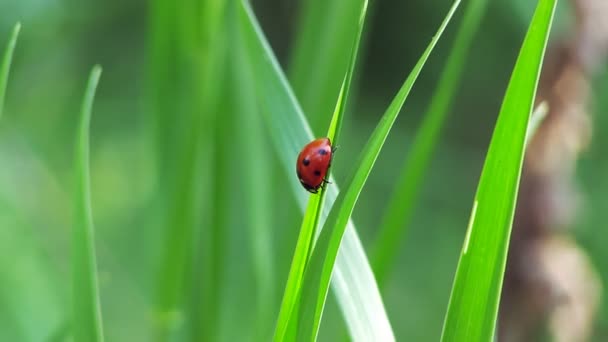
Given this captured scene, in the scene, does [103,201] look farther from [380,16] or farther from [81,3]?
[380,16]

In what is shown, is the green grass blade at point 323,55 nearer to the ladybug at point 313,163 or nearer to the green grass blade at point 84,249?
the ladybug at point 313,163

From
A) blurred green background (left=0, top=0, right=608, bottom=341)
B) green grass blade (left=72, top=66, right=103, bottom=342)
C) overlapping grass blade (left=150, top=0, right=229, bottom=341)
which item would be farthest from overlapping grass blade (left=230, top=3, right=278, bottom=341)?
blurred green background (left=0, top=0, right=608, bottom=341)

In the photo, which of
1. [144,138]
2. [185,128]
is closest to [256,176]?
[185,128]

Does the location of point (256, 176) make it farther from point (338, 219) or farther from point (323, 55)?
point (338, 219)

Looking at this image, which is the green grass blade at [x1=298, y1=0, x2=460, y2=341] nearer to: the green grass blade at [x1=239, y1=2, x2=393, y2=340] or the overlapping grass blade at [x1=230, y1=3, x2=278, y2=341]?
the green grass blade at [x1=239, y1=2, x2=393, y2=340]

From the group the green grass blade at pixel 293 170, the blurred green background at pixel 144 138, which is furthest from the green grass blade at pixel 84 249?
the blurred green background at pixel 144 138

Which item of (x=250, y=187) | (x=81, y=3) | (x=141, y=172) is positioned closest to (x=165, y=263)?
(x=250, y=187)
